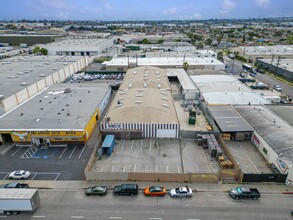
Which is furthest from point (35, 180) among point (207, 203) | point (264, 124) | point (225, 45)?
point (225, 45)

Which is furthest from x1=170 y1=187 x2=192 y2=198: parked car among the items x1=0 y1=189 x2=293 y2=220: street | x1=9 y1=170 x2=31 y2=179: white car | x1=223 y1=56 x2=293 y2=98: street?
x1=223 y1=56 x2=293 y2=98: street

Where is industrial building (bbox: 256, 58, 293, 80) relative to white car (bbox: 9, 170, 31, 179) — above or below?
above

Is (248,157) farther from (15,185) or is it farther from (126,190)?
(15,185)

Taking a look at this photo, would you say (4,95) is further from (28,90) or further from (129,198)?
(129,198)

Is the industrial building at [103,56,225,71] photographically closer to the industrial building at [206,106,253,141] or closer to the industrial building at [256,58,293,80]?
the industrial building at [256,58,293,80]

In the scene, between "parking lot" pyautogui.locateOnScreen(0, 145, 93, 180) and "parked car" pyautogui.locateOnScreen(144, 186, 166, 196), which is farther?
"parking lot" pyautogui.locateOnScreen(0, 145, 93, 180)

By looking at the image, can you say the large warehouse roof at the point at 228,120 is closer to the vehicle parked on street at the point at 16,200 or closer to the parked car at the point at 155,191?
the parked car at the point at 155,191
